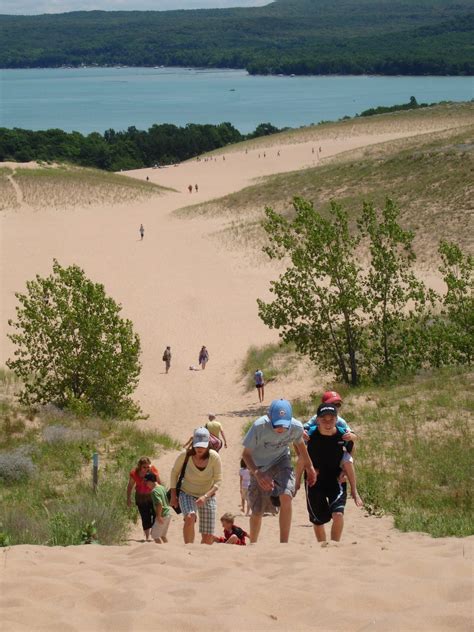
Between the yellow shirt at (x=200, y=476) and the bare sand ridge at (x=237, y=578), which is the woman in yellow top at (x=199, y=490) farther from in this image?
the bare sand ridge at (x=237, y=578)

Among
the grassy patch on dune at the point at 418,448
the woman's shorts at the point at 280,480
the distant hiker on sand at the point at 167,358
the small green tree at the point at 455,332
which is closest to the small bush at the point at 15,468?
the grassy patch on dune at the point at 418,448

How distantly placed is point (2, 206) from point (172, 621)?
6050 cm

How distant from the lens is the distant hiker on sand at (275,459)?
9.04 meters

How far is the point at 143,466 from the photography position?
10578mm

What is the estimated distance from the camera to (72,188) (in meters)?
70.3

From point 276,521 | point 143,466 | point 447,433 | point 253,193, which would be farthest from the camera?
point 253,193

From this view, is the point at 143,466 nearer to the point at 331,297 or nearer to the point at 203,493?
the point at 203,493

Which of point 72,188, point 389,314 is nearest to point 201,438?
point 389,314

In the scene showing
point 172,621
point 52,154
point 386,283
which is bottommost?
point 172,621

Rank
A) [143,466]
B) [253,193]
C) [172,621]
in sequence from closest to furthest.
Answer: [172,621] → [143,466] → [253,193]

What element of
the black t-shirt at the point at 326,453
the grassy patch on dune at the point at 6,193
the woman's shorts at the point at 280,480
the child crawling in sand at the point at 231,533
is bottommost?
the child crawling in sand at the point at 231,533

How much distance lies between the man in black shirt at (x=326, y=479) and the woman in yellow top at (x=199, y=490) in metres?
0.83

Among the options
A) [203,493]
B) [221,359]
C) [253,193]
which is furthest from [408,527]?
[253,193]

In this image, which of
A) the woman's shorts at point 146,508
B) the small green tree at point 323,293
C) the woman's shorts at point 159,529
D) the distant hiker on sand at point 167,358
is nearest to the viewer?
the woman's shorts at point 159,529
